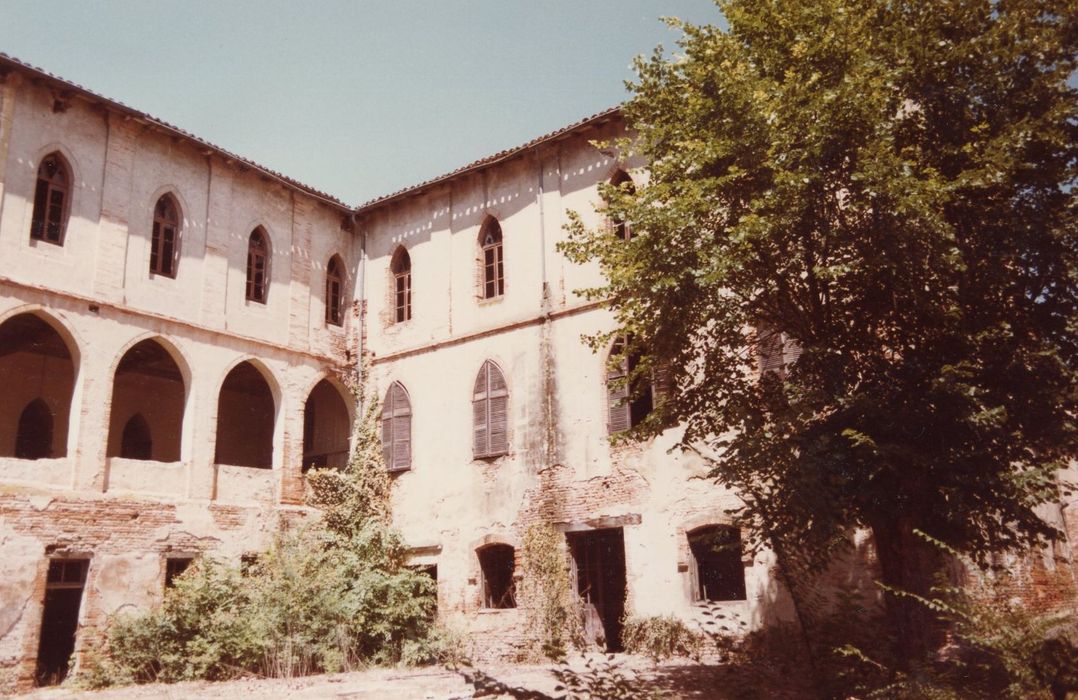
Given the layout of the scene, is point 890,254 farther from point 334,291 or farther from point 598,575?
point 334,291

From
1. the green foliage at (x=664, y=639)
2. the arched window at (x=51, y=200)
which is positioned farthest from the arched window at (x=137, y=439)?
the green foliage at (x=664, y=639)

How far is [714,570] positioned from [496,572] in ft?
15.2

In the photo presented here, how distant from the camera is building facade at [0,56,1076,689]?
1401 centimetres

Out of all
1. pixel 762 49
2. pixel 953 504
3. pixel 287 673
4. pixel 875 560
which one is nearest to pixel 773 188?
pixel 762 49

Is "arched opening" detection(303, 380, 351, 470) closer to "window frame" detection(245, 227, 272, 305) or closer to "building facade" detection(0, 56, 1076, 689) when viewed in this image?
"building facade" detection(0, 56, 1076, 689)

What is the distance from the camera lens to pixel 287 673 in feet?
41.7

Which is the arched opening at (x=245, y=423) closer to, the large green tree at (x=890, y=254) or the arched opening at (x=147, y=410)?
the arched opening at (x=147, y=410)

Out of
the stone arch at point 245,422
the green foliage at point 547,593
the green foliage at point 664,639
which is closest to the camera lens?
the green foliage at point 664,639

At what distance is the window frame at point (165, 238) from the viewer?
643 inches

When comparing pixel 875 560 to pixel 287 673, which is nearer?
pixel 875 560

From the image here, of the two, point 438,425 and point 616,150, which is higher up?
point 616,150

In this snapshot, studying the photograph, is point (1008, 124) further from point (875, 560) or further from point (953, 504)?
point (875, 560)

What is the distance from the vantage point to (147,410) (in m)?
20.1

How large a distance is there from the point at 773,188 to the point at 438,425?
405 inches
